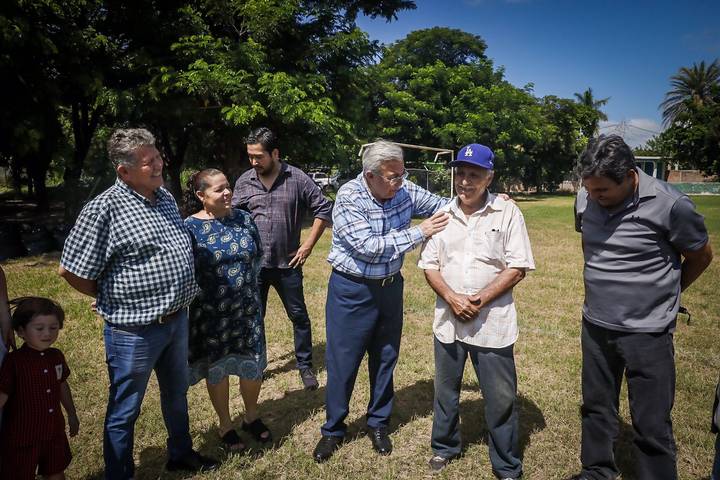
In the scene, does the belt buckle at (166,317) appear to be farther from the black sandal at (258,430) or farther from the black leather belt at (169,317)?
the black sandal at (258,430)

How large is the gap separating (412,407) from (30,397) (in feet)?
8.90

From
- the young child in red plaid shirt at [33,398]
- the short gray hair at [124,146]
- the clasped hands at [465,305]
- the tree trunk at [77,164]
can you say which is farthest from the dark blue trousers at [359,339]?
the tree trunk at [77,164]

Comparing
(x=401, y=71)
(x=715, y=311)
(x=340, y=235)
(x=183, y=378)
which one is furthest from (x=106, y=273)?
(x=401, y=71)

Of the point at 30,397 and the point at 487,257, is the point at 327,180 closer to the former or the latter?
the point at 487,257

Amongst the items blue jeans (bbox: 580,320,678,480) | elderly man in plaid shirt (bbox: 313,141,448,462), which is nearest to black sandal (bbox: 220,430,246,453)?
elderly man in plaid shirt (bbox: 313,141,448,462)

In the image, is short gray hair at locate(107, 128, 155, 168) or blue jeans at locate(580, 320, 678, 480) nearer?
short gray hair at locate(107, 128, 155, 168)

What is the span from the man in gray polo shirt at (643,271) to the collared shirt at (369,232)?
1067 millimetres

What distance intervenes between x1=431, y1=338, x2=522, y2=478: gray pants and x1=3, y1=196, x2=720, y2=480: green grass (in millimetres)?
163

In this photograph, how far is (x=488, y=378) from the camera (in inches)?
113

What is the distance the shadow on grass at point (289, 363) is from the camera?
4706 millimetres

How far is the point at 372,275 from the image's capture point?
302cm

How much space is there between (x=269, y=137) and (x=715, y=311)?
657 cm

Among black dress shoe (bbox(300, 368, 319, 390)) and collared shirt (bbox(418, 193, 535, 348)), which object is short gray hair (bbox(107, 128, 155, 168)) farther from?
black dress shoe (bbox(300, 368, 319, 390))

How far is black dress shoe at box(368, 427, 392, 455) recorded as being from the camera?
131 inches
